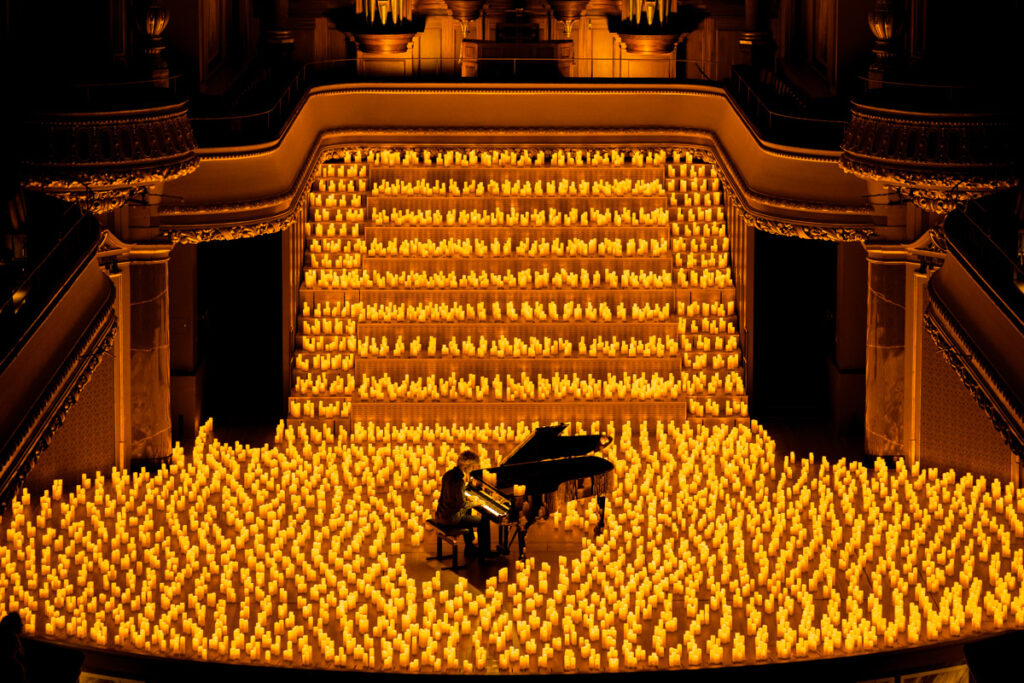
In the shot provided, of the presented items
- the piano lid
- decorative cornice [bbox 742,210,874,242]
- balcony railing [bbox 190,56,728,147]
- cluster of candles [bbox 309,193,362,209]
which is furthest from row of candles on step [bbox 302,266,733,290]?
the piano lid

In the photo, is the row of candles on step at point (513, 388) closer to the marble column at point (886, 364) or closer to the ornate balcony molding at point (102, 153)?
the marble column at point (886, 364)

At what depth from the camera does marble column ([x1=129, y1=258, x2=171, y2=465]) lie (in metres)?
28.0

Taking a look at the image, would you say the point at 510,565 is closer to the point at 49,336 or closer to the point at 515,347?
the point at 49,336

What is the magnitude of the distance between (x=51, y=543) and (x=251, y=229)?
5036mm

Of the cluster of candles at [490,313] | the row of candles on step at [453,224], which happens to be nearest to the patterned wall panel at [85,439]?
the cluster of candles at [490,313]

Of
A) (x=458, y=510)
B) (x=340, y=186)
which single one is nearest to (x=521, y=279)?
(x=340, y=186)

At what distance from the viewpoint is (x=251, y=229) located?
28156 millimetres

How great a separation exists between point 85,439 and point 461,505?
5.45 metres

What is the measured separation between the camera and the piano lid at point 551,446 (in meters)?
24.8

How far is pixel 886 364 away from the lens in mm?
28422

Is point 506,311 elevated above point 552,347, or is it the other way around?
point 506,311

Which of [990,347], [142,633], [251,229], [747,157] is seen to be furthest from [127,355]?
[990,347]

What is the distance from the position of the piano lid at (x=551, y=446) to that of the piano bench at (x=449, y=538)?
952 millimetres

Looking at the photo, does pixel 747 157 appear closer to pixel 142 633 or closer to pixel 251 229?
pixel 251 229
